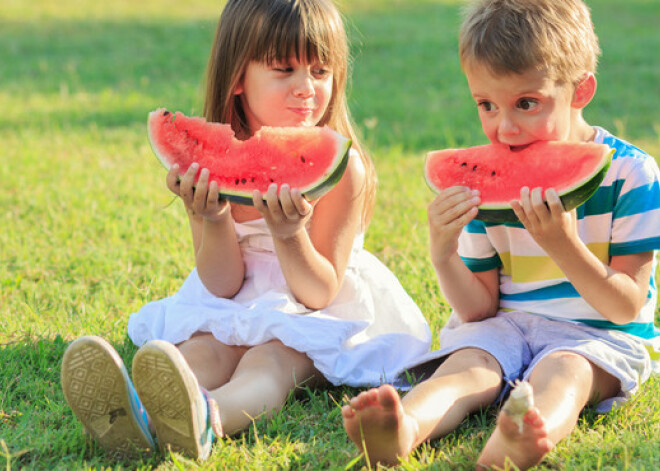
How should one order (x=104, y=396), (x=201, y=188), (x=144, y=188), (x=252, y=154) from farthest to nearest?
(x=144, y=188) → (x=252, y=154) → (x=201, y=188) → (x=104, y=396)

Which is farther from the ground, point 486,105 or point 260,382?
point 486,105

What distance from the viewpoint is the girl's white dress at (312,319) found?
3.03 m

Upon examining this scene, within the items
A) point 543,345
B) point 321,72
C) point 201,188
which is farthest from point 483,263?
point 201,188

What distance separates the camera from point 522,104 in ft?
8.87

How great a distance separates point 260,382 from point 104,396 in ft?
1.90

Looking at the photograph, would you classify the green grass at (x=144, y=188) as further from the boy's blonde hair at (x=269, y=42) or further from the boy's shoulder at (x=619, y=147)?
the boy's blonde hair at (x=269, y=42)

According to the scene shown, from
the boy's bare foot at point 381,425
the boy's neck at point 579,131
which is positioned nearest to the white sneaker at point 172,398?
the boy's bare foot at point 381,425

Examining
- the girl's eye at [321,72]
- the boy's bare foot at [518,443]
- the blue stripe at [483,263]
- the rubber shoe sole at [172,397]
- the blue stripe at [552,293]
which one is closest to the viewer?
the boy's bare foot at [518,443]

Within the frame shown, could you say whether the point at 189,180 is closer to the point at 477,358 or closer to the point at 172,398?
the point at 172,398

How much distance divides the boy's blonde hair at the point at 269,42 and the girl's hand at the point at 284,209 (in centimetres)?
64

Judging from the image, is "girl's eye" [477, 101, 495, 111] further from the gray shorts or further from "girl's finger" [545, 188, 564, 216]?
the gray shorts

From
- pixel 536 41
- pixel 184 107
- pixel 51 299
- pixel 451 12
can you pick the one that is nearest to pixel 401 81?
pixel 184 107

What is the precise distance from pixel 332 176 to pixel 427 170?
0.40 meters

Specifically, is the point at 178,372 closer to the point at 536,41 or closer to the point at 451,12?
the point at 536,41
